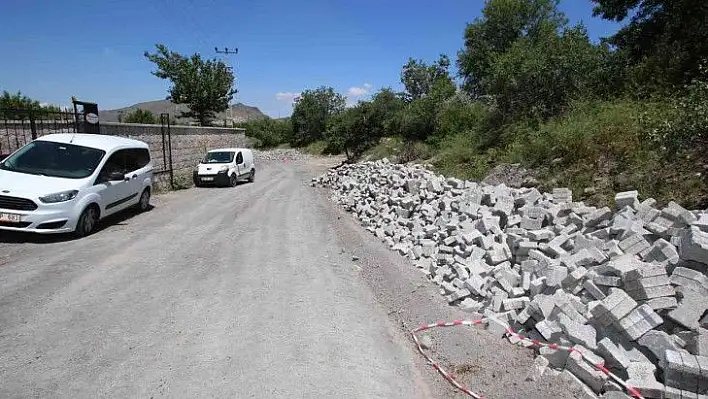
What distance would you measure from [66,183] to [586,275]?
893 cm

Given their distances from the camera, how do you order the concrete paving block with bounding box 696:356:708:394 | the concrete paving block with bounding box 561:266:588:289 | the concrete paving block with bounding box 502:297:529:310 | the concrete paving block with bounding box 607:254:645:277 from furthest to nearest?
1. the concrete paving block with bounding box 502:297:529:310
2. the concrete paving block with bounding box 561:266:588:289
3. the concrete paving block with bounding box 607:254:645:277
4. the concrete paving block with bounding box 696:356:708:394

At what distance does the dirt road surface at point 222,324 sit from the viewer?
355 cm

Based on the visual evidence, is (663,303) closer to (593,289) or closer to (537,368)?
(593,289)

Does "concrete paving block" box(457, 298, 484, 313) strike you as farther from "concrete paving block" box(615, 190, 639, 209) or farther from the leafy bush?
the leafy bush

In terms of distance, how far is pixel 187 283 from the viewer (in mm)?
5816

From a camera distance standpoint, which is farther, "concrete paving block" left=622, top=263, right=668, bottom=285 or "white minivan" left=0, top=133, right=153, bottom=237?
"white minivan" left=0, top=133, right=153, bottom=237

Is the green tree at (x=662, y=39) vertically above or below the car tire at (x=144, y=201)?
above

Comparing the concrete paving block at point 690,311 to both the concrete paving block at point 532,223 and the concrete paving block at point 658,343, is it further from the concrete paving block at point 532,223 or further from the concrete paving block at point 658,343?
the concrete paving block at point 532,223

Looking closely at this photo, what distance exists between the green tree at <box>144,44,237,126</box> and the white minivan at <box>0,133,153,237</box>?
2412 centimetres

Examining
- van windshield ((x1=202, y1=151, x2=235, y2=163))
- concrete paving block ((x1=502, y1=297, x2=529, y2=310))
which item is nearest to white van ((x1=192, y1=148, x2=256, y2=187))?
van windshield ((x1=202, y1=151, x2=235, y2=163))

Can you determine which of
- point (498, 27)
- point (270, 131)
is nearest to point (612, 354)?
point (498, 27)

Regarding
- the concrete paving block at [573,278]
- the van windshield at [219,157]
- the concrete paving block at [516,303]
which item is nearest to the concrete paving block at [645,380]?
the concrete paving block at [573,278]

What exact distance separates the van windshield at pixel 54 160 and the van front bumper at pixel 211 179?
9753 millimetres

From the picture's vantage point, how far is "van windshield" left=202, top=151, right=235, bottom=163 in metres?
20.3
